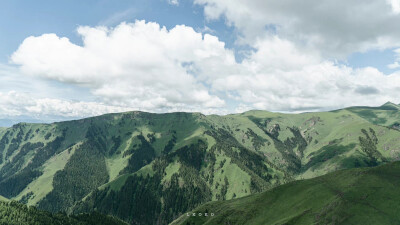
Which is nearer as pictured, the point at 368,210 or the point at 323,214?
the point at 368,210

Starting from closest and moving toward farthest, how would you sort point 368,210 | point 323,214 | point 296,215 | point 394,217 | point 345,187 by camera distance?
point 394,217 → point 368,210 → point 323,214 → point 296,215 → point 345,187

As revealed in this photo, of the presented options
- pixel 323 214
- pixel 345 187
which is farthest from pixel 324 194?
pixel 323 214

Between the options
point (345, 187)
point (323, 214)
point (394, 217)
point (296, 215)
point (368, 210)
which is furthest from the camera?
point (345, 187)

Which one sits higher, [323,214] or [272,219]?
[323,214]

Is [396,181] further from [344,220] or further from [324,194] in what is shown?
[344,220]

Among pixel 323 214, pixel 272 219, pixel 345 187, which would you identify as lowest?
pixel 272 219

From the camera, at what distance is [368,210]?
157250mm

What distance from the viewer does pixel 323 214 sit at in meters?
168

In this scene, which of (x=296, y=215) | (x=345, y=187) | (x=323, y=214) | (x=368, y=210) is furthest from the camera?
(x=345, y=187)

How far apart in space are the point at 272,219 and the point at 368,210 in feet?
231

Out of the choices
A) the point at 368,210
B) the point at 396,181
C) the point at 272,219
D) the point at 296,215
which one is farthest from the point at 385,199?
the point at 272,219

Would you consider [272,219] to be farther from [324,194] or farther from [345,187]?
[345,187]

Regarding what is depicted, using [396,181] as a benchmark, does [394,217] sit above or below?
below

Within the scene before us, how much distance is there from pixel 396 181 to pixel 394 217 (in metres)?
49.7
